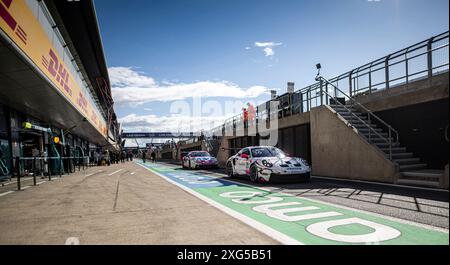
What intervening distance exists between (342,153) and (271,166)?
3.91m

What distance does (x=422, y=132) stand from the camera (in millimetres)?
10820

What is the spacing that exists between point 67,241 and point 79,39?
2755cm

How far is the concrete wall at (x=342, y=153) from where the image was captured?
10.1 metres

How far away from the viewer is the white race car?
9.75 meters

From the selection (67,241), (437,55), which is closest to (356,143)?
(437,55)

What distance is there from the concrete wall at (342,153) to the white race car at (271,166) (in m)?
2.21

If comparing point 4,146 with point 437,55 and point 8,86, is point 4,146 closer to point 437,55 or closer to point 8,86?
point 8,86

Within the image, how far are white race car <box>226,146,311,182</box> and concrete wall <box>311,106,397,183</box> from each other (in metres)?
2.21

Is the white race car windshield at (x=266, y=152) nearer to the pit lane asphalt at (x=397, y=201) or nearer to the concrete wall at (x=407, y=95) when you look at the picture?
the pit lane asphalt at (x=397, y=201)

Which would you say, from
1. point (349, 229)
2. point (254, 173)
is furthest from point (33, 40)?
point (349, 229)

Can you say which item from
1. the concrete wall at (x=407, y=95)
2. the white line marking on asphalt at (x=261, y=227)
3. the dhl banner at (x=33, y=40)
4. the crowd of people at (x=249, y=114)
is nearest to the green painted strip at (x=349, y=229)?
the white line marking on asphalt at (x=261, y=227)

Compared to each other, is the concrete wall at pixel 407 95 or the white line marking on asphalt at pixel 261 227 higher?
the concrete wall at pixel 407 95

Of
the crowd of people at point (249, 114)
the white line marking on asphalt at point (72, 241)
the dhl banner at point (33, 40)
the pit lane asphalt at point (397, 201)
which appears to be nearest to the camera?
the white line marking on asphalt at point (72, 241)

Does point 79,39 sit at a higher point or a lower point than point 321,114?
higher
